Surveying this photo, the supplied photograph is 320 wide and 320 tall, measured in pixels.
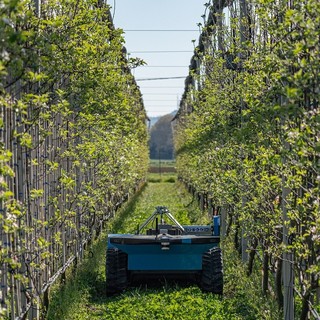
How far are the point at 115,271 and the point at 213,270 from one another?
4.19 feet

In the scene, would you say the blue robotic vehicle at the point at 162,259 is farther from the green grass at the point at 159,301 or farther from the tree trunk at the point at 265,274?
the tree trunk at the point at 265,274

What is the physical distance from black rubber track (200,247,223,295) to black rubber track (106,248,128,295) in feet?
3.53

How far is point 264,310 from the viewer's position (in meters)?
7.87

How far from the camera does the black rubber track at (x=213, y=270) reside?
29.5 ft

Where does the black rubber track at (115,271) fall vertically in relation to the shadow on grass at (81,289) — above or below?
above

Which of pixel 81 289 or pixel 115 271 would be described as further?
pixel 81 289

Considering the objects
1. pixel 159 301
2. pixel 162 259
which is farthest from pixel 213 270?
pixel 159 301

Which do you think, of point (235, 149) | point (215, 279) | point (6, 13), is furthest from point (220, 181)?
point (6, 13)

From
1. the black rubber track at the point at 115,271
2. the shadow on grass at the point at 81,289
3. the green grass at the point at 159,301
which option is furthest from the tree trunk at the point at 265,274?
the shadow on grass at the point at 81,289

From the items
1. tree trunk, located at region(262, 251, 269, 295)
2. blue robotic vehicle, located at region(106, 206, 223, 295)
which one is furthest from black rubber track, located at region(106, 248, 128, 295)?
tree trunk, located at region(262, 251, 269, 295)

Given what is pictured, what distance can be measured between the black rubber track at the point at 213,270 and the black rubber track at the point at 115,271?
1.08 m

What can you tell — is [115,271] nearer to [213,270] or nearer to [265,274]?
[213,270]

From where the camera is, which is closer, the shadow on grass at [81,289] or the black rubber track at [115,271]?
the shadow on grass at [81,289]

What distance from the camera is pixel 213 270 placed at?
902cm
